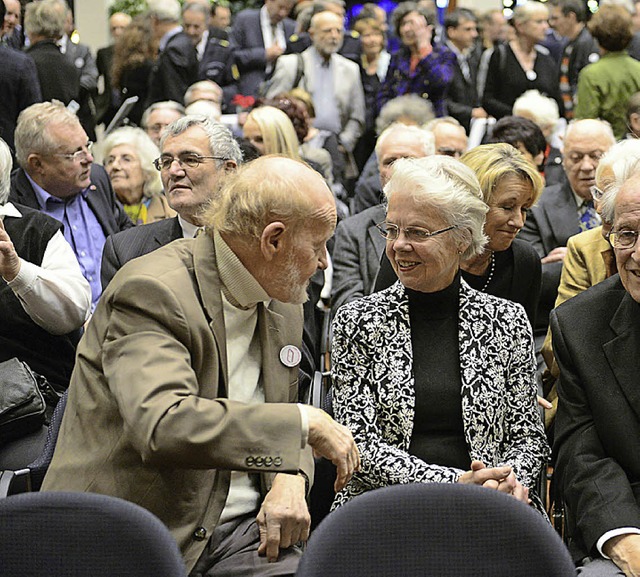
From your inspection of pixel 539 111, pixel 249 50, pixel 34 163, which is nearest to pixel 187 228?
pixel 34 163

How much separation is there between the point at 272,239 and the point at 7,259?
1.37 metres

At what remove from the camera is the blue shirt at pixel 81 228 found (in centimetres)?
486

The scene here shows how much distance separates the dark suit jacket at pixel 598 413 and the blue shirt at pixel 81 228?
8.45ft

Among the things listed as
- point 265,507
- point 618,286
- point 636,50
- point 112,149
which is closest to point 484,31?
point 636,50

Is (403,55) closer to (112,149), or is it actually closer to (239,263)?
(112,149)

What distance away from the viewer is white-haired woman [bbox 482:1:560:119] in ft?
27.7

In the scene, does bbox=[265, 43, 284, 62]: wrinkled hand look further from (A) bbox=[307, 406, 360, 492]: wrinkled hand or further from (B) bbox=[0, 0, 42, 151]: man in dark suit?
(A) bbox=[307, 406, 360, 492]: wrinkled hand

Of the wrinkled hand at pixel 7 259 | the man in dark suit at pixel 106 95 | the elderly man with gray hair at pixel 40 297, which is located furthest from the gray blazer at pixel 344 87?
the wrinkled hand at pixel 7 259

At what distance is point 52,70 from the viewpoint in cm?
738

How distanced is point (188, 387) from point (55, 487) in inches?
17.4

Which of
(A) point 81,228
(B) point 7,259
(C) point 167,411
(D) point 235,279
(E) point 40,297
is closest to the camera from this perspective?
(C) point 167,411

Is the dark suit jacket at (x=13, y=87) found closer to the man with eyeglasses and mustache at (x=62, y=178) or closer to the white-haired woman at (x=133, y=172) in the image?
the white-haired woman at (x=133, y=172)

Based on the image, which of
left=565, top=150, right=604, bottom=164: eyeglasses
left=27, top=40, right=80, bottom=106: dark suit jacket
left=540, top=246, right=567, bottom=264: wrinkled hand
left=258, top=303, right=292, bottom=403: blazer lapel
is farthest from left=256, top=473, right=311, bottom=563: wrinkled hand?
left=27, top=40, right=80, bottom=106: dark suit jacket

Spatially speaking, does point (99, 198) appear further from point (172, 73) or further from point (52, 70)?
point (172, 73)
